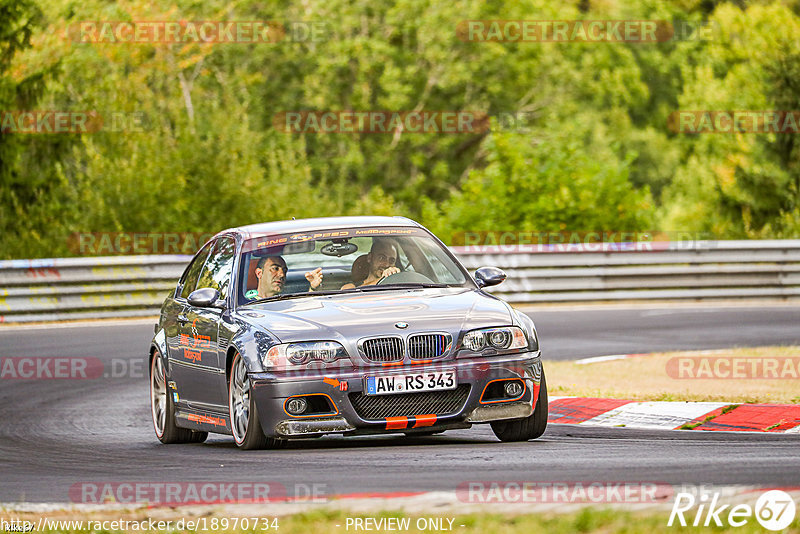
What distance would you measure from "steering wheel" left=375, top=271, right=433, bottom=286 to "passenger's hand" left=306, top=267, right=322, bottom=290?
0.39 metres

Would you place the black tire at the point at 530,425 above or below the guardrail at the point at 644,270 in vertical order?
above

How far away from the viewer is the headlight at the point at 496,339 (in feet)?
29.4

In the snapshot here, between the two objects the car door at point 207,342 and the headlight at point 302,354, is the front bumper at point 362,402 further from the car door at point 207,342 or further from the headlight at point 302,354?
the car door at point 207,342

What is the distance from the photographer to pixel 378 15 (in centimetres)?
4928

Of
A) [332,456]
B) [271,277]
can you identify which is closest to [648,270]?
[271,277]

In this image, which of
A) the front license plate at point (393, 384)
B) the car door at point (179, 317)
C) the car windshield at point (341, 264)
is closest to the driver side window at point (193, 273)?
the car door at point (179, 317)

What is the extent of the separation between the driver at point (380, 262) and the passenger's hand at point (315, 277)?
192 mm

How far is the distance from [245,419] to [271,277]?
46.7 inches

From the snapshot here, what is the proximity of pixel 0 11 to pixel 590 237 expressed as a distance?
12774 mm

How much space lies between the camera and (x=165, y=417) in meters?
10.9

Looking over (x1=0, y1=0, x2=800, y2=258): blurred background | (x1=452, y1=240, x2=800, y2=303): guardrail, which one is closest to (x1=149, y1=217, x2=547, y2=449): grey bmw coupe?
(x1=452, y1=240, x2=800, y2=303): guardrail

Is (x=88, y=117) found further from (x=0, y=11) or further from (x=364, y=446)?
(x=364, y=446)

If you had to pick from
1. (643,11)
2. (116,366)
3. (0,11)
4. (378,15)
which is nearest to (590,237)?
(0,11)

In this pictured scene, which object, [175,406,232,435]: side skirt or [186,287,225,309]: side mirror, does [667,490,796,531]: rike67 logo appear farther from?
[186,287,225,309]: side mirror
